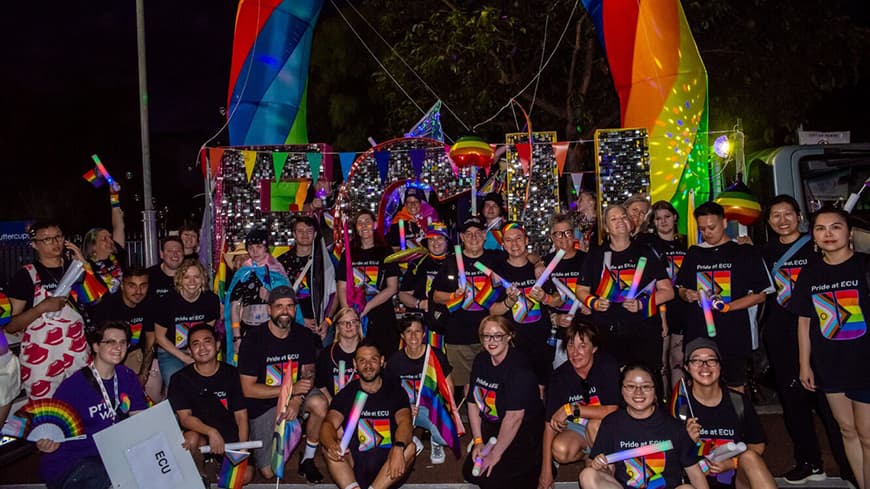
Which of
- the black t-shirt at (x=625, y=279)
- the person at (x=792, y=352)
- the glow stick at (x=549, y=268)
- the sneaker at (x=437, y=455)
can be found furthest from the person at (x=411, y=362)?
the person at (x=792, y=352)

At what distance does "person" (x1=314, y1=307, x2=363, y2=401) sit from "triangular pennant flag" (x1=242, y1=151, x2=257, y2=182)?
2.97 meters

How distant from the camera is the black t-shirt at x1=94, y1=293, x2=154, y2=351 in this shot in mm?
5645

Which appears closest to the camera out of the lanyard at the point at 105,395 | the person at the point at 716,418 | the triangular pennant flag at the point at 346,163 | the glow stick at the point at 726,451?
the glow stick at the point at 726,451

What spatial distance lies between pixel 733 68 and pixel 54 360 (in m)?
11.5

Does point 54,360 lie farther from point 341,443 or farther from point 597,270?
point 597,270

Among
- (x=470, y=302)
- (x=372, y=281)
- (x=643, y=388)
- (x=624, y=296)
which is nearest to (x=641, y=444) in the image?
(x=643, y=388)

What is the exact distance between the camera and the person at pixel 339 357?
507cm

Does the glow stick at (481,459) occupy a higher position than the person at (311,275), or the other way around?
the person at (311,275)

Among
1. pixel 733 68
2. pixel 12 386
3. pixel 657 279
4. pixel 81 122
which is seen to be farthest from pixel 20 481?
pixel 81 122

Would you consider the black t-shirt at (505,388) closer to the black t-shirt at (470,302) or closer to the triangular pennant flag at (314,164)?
the black t-shirt at (470,302)

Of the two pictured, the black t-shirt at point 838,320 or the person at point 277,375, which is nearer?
the black t-shirt at point 838,320

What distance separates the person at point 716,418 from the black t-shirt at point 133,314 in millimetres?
4096

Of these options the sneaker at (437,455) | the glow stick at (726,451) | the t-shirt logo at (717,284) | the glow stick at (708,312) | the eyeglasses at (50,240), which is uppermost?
the eyeglasses at (50,240)

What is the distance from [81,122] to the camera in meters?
29.2
